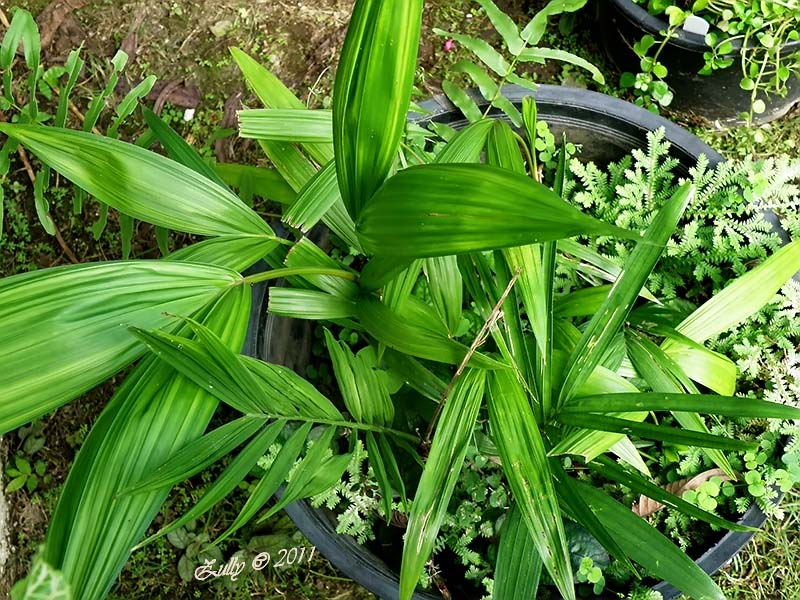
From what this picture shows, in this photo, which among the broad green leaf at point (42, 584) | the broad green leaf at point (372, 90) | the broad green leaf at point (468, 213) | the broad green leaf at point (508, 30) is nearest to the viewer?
the broad green leaf at point (42, 584)

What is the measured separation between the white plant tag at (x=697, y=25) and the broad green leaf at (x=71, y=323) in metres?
1.06

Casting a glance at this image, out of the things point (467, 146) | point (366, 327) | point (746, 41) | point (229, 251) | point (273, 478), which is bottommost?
point (273, 478)

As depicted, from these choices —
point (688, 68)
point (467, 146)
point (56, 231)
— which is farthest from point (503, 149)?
point (56, 231)

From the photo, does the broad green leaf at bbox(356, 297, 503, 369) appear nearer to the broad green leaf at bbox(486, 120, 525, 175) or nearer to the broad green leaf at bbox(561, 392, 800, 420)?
the broad green leaf at bbox(561, 392, 800, 420)

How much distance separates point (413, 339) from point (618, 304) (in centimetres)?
23

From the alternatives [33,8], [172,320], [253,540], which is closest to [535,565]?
[172,320]

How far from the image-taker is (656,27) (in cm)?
120

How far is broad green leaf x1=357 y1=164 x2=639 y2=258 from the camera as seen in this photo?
0.38m

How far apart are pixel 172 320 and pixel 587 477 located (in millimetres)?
686

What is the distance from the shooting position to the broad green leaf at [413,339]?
2.25 feet

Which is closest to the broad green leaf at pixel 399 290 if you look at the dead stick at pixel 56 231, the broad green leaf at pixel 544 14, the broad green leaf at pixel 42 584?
the broad green leaf at pixel 544 14

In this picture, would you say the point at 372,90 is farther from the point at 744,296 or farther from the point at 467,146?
the point at 744,296

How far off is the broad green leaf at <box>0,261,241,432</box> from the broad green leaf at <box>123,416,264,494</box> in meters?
0.10

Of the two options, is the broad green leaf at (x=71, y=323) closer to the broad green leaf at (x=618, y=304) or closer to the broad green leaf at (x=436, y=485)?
the broad green leaf at (x=436, y=485)
